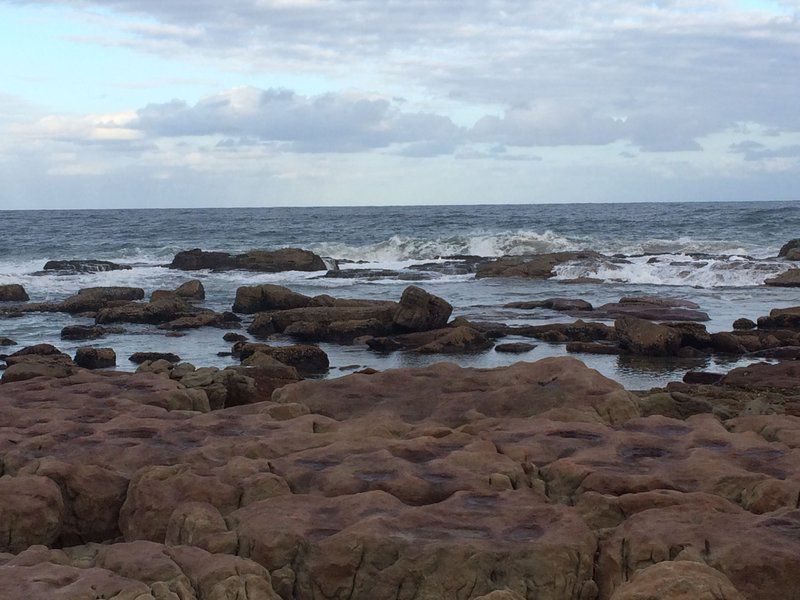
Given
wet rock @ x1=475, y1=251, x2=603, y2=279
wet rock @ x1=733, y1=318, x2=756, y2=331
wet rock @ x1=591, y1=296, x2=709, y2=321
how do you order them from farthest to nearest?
1. wet rock @ x1=475, y1=251, x2=603, y2=279
2. wet rock @ x1=591, y1=296, x2=709, y2=321
3. wet rock @ x1=733, y1=318, x2=756, y2=331

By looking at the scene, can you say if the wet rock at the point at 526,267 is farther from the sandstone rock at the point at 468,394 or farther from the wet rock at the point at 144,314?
the sandstone rock at the point at 468,394

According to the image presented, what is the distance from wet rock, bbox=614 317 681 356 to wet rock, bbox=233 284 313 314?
31.2 ft

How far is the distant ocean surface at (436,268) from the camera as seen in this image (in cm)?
2193

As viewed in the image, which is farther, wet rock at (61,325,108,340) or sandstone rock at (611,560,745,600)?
wet rock at (61,325,108,340)

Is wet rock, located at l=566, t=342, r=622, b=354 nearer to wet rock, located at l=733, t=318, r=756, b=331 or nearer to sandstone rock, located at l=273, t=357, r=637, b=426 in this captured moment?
wet rock, located at l=733, t=318, r=756, b=331

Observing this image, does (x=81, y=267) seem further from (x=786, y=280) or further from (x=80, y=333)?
(x=786, y=280)

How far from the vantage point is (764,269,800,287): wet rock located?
103ft

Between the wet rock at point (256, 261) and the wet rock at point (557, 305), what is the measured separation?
50.4 ft

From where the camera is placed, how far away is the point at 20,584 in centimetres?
537

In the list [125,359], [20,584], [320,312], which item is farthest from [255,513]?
[320,312]

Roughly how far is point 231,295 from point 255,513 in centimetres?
2494

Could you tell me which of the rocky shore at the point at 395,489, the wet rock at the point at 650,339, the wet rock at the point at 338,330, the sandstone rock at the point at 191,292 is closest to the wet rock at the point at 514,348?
the wet rock at the point at 650,339

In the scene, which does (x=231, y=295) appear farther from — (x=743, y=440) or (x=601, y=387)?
(x=743, y=440)

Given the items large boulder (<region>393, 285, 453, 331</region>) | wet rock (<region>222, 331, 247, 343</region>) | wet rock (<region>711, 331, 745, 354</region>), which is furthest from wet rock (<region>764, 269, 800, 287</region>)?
wet rock (<region>222, 331, 247, 343</region>)
